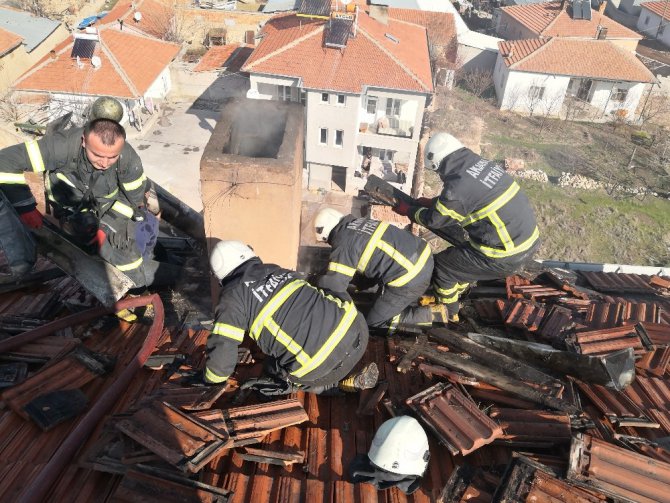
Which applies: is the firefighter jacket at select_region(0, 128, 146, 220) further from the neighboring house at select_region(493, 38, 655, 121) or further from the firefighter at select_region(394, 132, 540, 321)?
the neighboring house at select_region(493, 38, 655, 121)

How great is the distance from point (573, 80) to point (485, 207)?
32.0 metres

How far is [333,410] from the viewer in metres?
3.95

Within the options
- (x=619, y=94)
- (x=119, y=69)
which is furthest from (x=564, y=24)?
(x=119, y=69)

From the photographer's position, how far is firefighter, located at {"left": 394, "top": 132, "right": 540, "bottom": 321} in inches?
194

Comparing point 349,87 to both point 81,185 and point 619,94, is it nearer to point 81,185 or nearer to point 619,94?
point 81,185

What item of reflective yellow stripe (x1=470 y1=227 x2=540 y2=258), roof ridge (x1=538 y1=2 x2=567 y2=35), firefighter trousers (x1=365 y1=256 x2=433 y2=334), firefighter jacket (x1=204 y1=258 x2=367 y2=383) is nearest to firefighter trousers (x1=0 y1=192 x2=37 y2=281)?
firefighter jacket (x1=204 y1=258 x2=367 y2=383)

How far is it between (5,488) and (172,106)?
1139 inches

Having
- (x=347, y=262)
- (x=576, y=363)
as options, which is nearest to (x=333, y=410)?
(x=347, y=262)

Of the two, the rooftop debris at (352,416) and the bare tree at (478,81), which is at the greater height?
the rooftop debris at (352,416)

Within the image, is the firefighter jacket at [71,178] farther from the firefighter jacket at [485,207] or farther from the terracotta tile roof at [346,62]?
the terracotta tile roof at [346,62]

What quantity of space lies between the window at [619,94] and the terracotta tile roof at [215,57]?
24.7 m

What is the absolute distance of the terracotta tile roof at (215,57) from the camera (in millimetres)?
29666

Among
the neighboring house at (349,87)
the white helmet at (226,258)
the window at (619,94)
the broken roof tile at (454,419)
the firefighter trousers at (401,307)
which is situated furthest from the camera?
the window at (619,94)

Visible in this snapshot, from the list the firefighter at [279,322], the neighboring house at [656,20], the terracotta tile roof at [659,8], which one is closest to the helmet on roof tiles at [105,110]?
the firefighter at [279,322]
